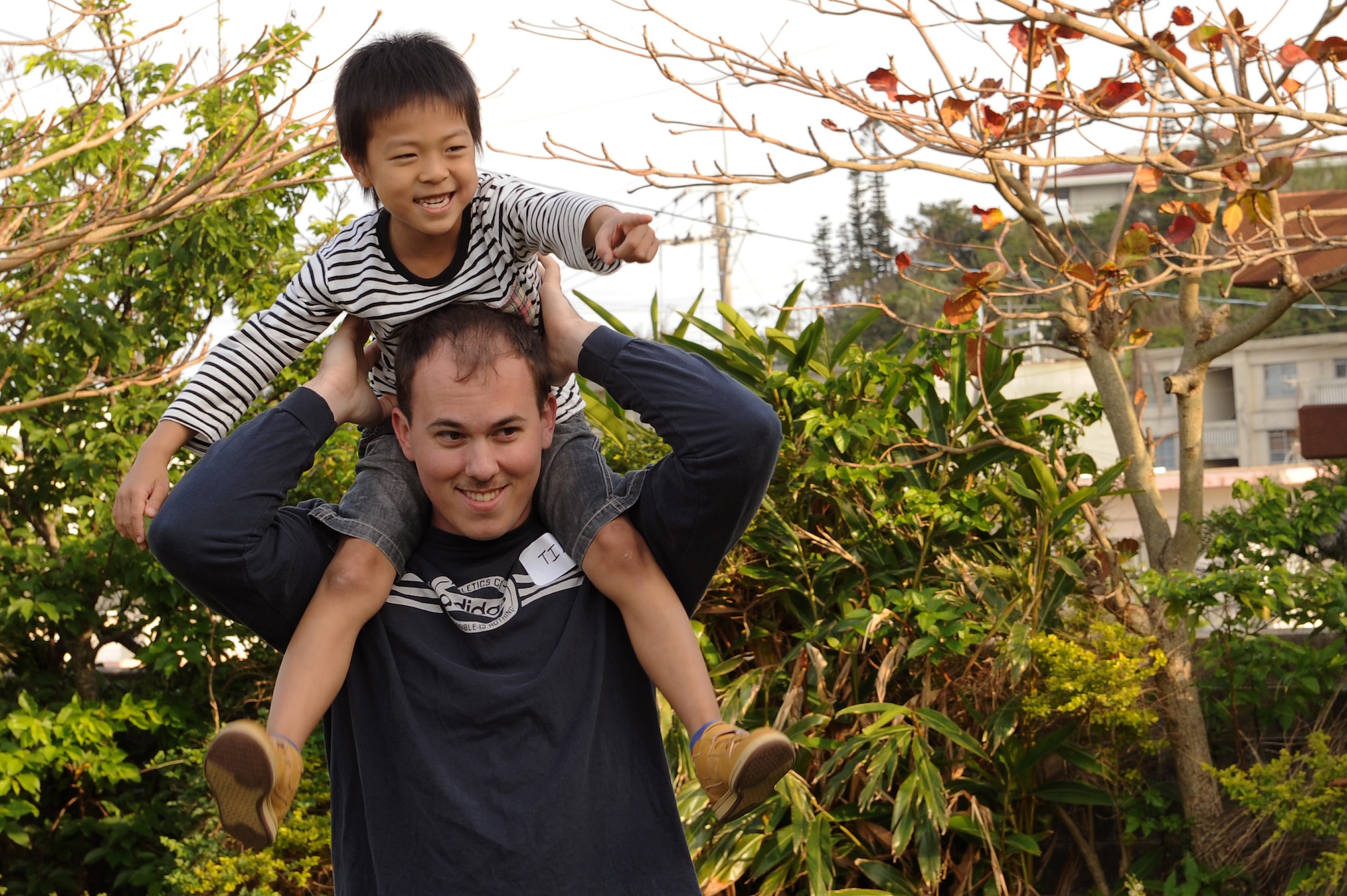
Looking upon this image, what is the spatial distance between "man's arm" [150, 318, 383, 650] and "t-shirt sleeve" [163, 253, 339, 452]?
0.07 metres

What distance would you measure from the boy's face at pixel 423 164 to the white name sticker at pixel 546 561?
450mm

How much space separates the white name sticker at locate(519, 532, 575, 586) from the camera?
175 cm

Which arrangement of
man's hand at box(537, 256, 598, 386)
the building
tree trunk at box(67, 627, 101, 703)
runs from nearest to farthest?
1. man's hand at box(537, 256, 598, 386)
2. tree trunk at box(67, 627, 101, 703)
3. the building

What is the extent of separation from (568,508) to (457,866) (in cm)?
48

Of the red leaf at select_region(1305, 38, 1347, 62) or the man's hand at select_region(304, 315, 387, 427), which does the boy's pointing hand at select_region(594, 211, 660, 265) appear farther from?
the red leaf at select_region(1305, 38, 1347, 62)

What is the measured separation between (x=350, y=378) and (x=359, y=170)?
0.96ft

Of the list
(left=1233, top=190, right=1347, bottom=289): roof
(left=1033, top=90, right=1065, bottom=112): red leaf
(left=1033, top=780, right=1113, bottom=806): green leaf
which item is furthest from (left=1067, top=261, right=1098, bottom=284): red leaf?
(left=1033, top=780, right=1113, bottom=806): green leaf

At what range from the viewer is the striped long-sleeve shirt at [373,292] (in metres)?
1.78

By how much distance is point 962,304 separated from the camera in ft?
11.8

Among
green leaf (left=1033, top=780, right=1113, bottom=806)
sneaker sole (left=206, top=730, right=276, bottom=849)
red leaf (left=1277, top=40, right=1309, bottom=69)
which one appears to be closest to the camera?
sneaker sole (left=206, top=730, right=276, bottom=849)

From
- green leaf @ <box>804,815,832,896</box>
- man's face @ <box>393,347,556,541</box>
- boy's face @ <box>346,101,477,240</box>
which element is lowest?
green leaf @ <box>804,815,832,896</box>

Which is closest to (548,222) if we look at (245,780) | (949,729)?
(245,780)

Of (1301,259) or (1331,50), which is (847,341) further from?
(1331,50)

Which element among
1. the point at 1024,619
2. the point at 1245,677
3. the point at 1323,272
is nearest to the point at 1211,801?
the point at 1245,677
